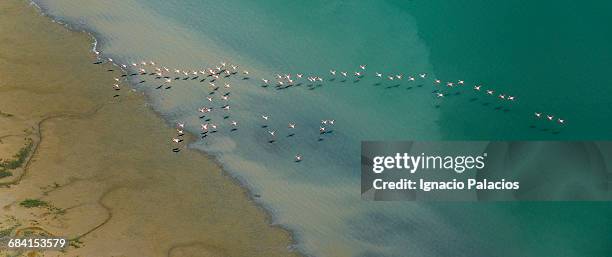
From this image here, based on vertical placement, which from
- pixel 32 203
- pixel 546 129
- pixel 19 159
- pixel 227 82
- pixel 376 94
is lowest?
pixel 32 203

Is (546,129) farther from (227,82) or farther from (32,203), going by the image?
(32,203)

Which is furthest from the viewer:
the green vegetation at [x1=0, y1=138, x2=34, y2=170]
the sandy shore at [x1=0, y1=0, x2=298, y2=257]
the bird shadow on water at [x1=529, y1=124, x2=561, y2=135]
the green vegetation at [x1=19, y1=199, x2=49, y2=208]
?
the bird shadow on water at [x1=529, y1=124, x2=561, y2=135]

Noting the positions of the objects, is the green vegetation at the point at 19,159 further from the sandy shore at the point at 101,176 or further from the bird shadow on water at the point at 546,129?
the bird shadow on water at the point at 546,129

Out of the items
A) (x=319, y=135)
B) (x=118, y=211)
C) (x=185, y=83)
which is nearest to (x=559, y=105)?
(x=319, y=135)

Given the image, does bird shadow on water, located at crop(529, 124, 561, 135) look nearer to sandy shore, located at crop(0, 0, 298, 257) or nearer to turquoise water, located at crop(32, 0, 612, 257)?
turquoise water, located at crop(32, 0, 612, 257)

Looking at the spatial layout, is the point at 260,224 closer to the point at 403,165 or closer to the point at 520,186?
the point at 403,165

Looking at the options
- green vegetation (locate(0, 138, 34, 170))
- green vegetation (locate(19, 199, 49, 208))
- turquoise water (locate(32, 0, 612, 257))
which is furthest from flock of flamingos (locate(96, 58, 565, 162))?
green vegetation (locate(19, 199, 49, 208))

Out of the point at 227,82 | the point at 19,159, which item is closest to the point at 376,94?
the point at 227,82
